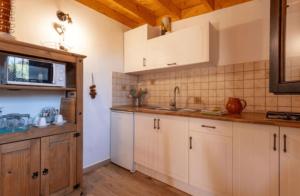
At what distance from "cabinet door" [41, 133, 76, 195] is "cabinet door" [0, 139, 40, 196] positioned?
0.06 meters

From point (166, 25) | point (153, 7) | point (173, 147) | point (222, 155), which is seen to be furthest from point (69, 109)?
point (153, 7)

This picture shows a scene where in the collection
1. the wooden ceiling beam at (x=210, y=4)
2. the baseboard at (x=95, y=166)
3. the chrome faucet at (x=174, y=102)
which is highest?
the wooden ceiling beam at (x=210, y=4)

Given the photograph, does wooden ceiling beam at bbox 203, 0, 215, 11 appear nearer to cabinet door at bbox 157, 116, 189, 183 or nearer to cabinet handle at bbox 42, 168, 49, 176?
cabinet door at bbox 157, 116, 189, 183

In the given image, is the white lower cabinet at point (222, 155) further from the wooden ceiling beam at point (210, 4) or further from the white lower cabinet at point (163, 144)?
the wooden ceiling beam at point (210, 4)

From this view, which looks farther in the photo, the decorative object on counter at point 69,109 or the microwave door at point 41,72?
the decorative object on counter at point 69,109

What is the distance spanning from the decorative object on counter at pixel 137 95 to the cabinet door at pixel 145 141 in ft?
2.24

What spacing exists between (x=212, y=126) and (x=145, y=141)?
→ 0.97m

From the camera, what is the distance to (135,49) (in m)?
2.74

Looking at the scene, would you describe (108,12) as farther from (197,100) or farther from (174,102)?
(197,100)

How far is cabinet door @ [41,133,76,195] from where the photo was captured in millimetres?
1520

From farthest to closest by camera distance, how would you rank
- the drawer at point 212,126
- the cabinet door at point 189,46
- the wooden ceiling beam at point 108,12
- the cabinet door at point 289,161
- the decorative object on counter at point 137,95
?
the decorative object on counter at point 137,95, the wooden ceiling beam at point 108,12, the cabinet door at point 189,46, the drawer at point 212,126, the cabinet door at point 289,161

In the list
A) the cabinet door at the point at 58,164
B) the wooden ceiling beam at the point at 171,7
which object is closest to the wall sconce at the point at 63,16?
the wooden ceiling beam at the point at 171,7

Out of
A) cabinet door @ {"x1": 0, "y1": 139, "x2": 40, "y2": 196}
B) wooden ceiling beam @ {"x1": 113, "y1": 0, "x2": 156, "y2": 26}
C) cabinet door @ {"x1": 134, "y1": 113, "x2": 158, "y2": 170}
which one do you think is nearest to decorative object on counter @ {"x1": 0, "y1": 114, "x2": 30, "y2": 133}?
cabinet door @ {"x1": 0, "y1": 139, "x2": 40, "y2": 196}

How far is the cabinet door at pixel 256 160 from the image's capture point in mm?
1317
